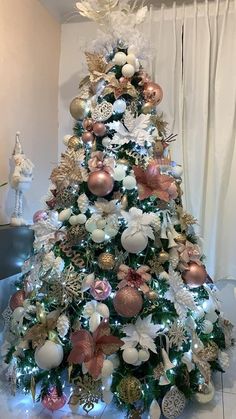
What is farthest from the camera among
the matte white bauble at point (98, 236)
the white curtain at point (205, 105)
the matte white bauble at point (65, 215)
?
the white curtain at point (205, 105)

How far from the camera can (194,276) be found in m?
1.58

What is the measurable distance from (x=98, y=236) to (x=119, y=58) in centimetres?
90

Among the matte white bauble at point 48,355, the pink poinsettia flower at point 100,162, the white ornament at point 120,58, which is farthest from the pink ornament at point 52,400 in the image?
the white ornament at point 120,58

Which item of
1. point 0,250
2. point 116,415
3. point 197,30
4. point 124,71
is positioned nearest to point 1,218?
point 0,250

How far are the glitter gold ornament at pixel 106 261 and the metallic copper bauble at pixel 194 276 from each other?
36 centimetres

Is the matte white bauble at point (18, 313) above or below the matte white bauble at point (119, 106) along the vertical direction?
below

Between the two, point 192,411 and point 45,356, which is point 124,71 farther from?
point 192,411

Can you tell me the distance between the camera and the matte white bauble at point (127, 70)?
66.3 inches

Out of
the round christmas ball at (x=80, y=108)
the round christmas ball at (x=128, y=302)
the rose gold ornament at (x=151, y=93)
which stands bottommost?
the round christmas ball at (x=128, y=302)

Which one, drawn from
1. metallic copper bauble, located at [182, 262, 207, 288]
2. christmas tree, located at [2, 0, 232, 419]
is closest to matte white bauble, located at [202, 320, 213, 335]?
christmas tree, located at [2, 0, 232, 419]

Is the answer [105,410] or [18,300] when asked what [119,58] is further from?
[105,410]

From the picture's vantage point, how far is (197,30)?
2303 millimetres

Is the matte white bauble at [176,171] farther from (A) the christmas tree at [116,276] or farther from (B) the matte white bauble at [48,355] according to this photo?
(B) the matte white bauble at [48,355]

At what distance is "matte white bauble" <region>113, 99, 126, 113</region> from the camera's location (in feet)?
5.35
